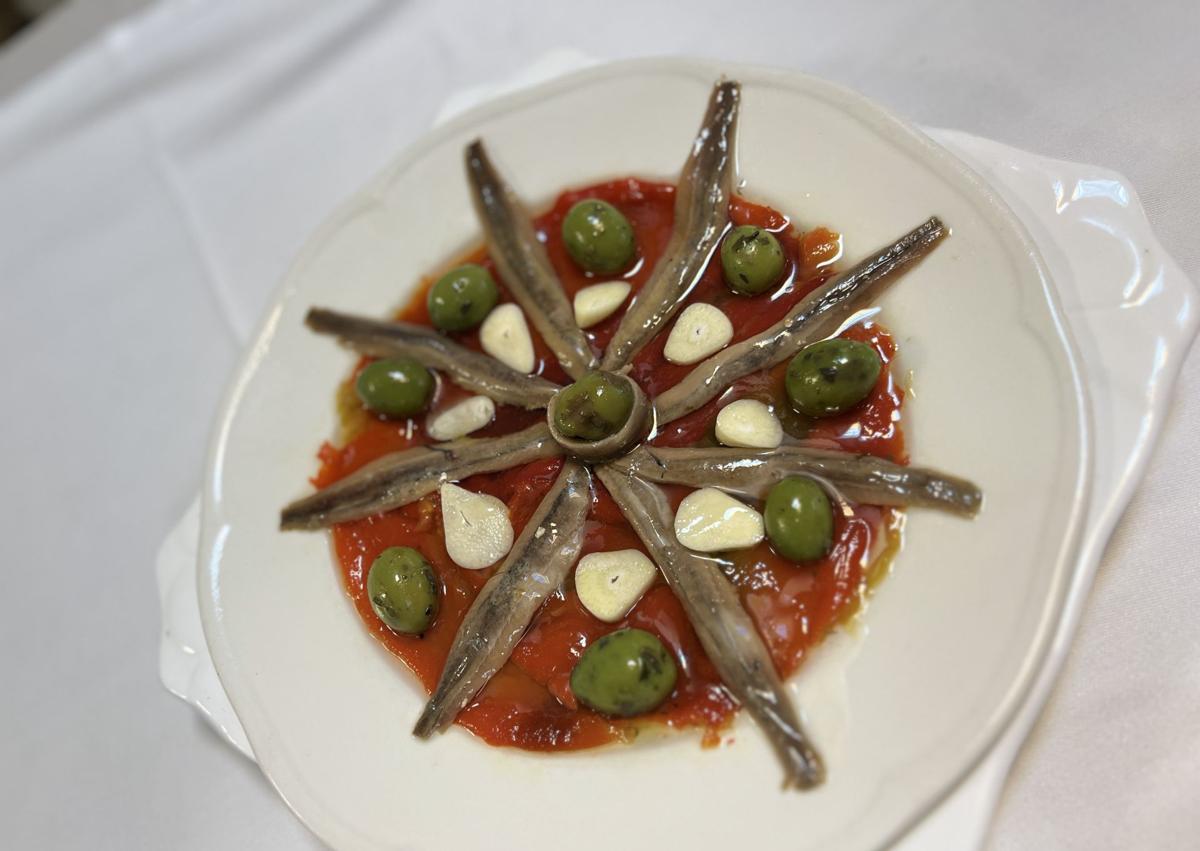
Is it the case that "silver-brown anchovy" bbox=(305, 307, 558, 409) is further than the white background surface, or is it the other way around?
"silver-brown anchovy" bbox=(305, 307, 558, 409)

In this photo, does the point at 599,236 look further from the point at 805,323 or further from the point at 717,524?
the point at 717,524

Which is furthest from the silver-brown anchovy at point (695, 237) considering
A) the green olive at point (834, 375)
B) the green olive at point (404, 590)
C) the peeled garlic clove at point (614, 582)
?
the green olive at point (404, 590)

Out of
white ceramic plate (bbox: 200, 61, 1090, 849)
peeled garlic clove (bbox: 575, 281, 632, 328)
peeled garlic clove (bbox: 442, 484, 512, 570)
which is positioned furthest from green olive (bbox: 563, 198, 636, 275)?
peeled garlic clove (bbox: 442, 484, 512, 570)

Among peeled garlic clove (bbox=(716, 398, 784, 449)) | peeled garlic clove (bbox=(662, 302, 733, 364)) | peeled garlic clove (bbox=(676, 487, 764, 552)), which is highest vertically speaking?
peeled garlic clove (bbox=(662, 302, 733, 364))

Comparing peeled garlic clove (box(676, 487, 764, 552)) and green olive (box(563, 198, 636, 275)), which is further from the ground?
green olive (box(563, 198, 636, 275))

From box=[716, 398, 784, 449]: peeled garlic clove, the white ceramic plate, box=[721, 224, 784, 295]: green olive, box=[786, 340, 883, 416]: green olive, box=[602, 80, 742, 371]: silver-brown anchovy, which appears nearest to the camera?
the white ceramic plate

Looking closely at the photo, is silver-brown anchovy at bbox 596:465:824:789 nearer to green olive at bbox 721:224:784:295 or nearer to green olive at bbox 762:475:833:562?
green olive at bbox 762:475:833:562
